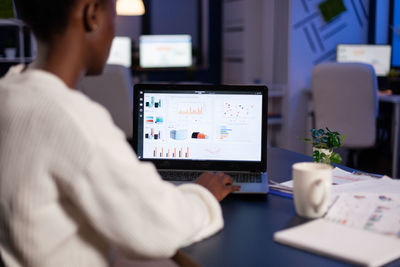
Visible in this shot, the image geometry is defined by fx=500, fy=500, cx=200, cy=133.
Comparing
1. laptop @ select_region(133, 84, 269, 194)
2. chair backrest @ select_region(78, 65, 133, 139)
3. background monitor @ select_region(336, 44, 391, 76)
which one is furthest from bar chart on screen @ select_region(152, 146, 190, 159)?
background monitor @ select_region(336, 44, 391, 76)

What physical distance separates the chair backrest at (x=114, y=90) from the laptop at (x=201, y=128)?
6.67ft

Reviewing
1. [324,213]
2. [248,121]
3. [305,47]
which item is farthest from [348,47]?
[324,213]

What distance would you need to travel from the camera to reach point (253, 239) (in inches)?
41.6

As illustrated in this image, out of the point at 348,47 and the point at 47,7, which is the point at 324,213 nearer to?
the point at 47,7

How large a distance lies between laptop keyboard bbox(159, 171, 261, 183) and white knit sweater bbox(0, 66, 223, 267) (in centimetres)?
60

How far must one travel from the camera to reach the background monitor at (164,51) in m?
5.59

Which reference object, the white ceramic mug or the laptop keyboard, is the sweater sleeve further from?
the laptop keyboard

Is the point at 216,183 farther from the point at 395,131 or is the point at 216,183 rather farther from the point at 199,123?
the point at 395,131

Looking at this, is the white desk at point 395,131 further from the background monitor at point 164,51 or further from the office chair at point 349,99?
the background monitor at point 164,51

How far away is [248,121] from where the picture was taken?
1535 mm

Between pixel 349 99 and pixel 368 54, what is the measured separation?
1.10 meters

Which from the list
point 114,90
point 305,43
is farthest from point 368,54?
point 114,90

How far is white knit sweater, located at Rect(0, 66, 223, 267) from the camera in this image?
77 centimetres

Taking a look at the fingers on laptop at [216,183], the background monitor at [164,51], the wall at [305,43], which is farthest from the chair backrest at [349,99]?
the fingers on laptop at [216,183]
